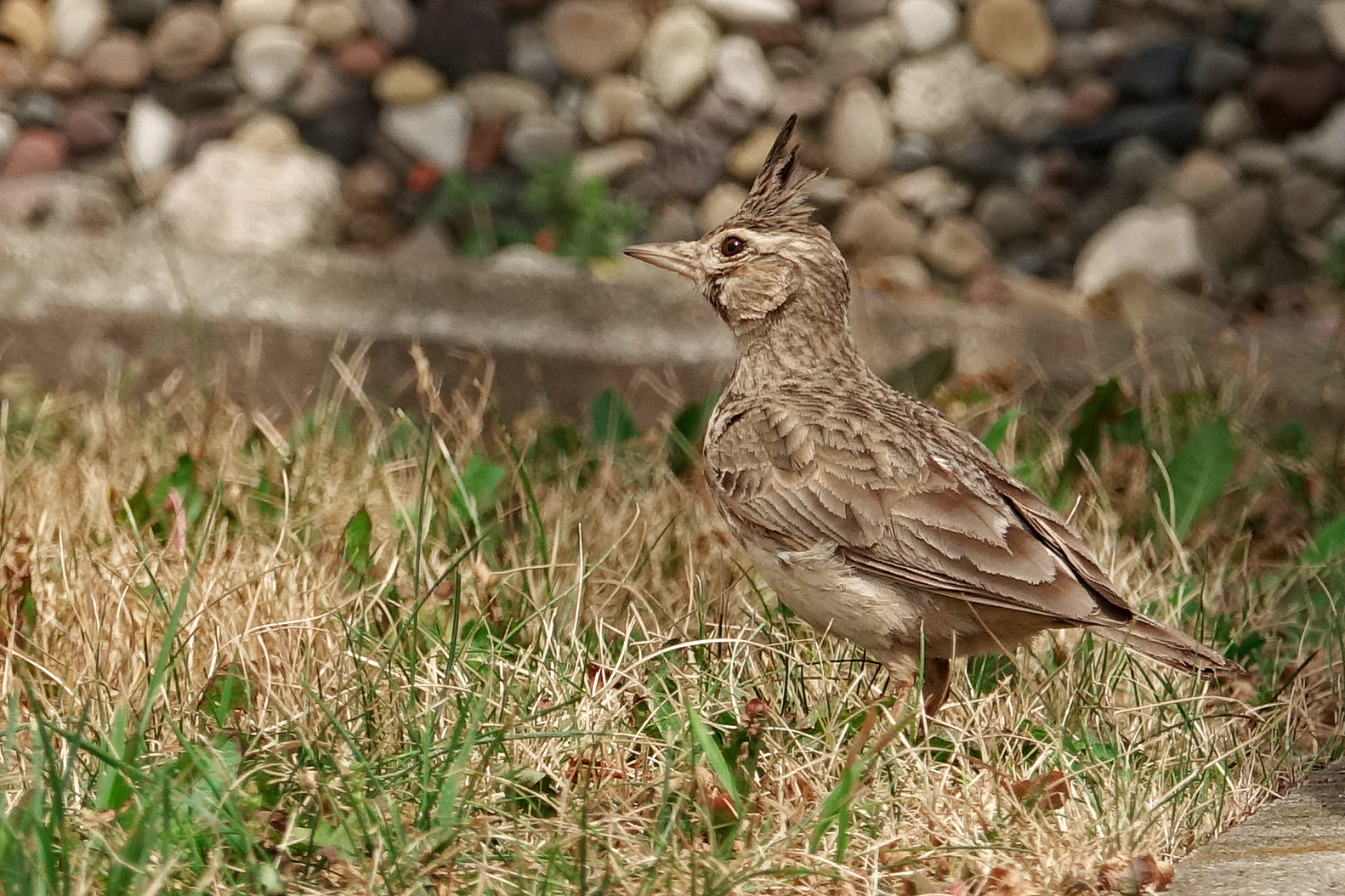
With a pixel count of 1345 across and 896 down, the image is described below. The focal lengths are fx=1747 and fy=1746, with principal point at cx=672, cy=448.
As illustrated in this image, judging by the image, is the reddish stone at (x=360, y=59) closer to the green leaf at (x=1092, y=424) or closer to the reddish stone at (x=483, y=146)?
the reddish stone at (x=483, y=146)

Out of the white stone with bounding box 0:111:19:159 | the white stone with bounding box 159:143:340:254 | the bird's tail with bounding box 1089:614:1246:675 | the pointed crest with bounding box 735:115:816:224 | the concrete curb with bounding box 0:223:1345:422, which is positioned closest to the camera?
the bird's tail with bounding box 1089:614:1246:675

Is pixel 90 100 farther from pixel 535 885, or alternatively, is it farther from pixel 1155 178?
pixel 535 885

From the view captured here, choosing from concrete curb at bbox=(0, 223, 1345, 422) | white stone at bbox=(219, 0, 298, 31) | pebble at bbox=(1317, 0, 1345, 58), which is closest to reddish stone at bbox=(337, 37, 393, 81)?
white stone at bbox=(219, 0, 298, 31)

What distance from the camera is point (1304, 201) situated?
6.76 m

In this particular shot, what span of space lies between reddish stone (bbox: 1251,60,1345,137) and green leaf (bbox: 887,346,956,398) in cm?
251

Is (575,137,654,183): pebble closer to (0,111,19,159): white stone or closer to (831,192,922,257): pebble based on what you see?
(831,192,922,257): pebble

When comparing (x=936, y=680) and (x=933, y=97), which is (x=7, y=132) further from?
(x=936, y=680)

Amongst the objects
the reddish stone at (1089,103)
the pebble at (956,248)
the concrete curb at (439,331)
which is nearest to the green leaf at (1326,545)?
the concrete curb at (439,331)

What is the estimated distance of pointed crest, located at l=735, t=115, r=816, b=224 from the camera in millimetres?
3875

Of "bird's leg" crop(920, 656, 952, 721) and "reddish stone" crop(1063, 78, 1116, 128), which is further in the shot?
"reddish stone" crop(1063, 78, 1116, 128)

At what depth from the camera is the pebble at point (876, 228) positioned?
6.73m

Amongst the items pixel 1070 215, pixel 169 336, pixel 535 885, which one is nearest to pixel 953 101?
pixel 1070 215

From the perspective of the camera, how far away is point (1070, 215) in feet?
22.5

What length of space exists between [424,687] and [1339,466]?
2825 millimetres
